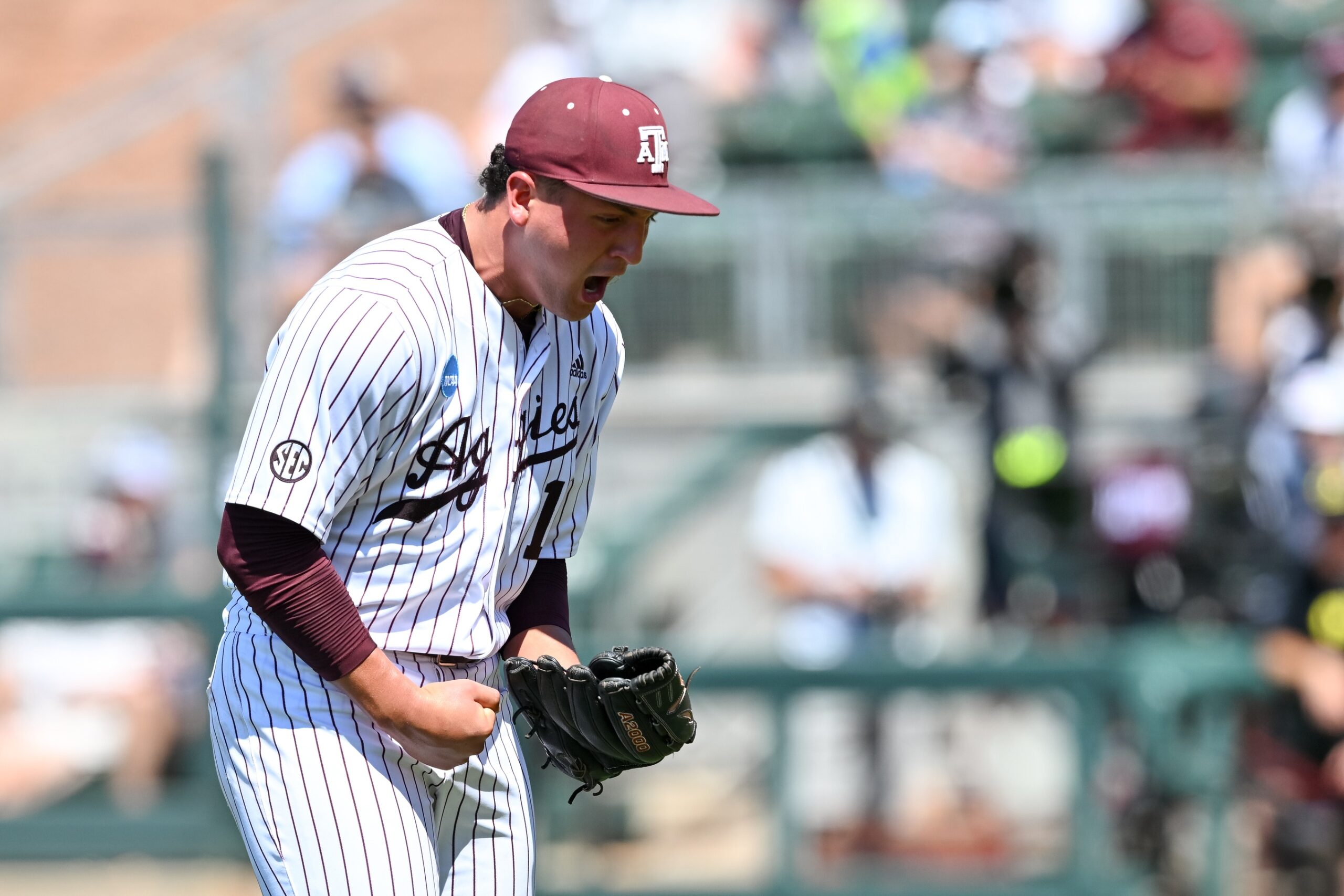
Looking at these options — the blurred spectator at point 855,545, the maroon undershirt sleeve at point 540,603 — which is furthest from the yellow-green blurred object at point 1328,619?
the maroon undershirt sleeve at point 540,603

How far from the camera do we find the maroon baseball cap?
2.60 m

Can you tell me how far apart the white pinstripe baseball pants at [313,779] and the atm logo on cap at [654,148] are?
2.76 ft

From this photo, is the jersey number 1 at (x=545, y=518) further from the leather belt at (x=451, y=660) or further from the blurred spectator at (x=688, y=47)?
the blurred spectator at (x=688, y=47)

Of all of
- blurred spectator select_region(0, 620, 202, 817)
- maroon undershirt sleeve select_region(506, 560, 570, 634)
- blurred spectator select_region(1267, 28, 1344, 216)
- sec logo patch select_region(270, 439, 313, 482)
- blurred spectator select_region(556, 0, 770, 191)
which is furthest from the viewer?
blurred spectator select_region(556, 0, 770, 191)

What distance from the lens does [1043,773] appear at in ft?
21.7

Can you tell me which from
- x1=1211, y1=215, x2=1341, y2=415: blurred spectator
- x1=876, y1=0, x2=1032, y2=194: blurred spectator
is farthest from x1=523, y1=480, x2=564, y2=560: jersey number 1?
x1=876, y1=0, x2=1032, y2=194: blurred spectator

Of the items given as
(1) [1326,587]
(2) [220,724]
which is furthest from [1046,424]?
(2) [220,724]

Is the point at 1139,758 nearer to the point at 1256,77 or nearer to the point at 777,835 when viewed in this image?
the point at 777,835

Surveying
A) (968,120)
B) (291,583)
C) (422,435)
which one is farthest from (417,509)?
(968,120)

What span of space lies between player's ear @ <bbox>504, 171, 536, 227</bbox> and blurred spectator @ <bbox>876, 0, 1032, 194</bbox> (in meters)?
5.37

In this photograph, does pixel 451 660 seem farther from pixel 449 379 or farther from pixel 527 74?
pixel 527 74

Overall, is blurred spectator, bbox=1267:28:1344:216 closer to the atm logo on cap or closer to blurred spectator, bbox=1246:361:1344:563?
blurred spectator, bbox=1246:361:1344:563

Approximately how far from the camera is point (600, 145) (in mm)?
2604

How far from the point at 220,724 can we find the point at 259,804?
0.46ft
